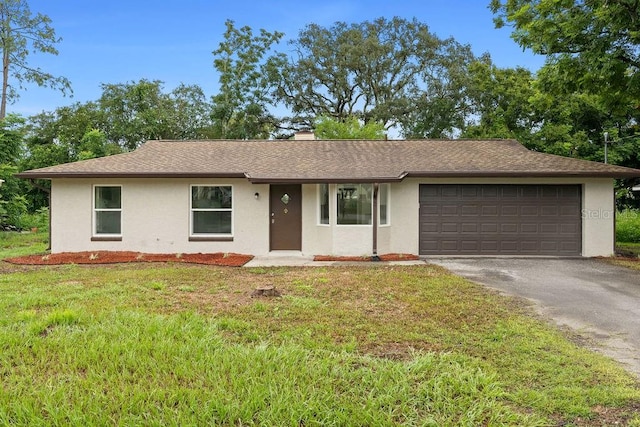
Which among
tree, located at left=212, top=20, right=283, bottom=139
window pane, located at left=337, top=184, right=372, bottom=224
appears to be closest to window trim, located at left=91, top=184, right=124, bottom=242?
window pane, located at left=337, top=184, right=372, bottom=224

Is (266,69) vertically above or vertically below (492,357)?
above

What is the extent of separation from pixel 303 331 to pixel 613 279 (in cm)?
707

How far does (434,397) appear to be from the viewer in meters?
3.06

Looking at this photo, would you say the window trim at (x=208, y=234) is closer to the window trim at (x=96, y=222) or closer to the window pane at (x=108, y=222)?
the window trim at (x=96, y=222)

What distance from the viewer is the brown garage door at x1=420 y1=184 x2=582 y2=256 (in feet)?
37.4

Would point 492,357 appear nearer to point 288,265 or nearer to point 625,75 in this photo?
point 288,265

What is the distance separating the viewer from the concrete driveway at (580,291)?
4.59 metres

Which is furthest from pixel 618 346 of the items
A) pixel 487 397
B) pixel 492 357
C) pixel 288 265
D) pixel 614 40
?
pixel 614 40

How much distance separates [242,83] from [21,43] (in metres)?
13.6

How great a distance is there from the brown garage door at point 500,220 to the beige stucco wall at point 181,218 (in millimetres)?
258

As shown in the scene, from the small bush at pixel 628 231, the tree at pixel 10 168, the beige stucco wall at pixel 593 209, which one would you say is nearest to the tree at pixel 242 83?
the tree at pixel 10 168

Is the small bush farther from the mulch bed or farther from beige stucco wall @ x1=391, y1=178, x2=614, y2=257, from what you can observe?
the mulch bed

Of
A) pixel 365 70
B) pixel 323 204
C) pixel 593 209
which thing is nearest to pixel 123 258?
pixel 323 204

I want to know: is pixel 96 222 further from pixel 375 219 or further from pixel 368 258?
pixel 375 219
